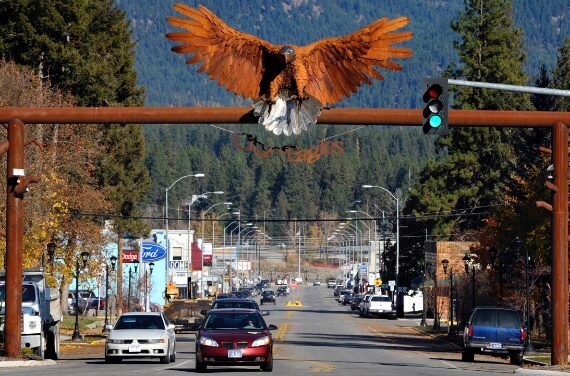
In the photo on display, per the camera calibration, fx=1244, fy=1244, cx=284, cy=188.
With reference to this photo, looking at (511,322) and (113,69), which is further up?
(113,69)

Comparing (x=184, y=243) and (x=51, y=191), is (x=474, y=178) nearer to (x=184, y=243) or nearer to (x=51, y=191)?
(x=184, y=243)

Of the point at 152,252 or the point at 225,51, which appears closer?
the point at 225,51

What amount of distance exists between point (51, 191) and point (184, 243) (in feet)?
254

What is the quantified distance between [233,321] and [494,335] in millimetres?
12944

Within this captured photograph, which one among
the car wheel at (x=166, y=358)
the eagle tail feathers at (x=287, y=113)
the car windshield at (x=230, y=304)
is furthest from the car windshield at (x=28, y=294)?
the eagle tail feathers at (x=287, y=113)

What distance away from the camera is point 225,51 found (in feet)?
80.0

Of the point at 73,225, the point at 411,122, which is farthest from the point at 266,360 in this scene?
the point at 73,225

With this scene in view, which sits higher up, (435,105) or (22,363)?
(435,105)

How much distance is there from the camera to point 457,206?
102188 millimetres

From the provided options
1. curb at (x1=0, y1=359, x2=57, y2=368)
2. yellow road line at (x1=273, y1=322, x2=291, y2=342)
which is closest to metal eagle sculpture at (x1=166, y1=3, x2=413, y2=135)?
curb at (x1=0, y1=359, x2=57, y2=368)

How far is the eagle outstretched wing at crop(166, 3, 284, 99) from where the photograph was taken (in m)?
24.2

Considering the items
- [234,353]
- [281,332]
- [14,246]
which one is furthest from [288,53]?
[281,332]

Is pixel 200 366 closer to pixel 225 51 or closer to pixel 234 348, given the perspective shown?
pixel 234 348

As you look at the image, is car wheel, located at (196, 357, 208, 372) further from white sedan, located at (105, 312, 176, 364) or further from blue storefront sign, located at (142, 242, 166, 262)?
blue storefront sign, located at (142, 242, 166, 262)
